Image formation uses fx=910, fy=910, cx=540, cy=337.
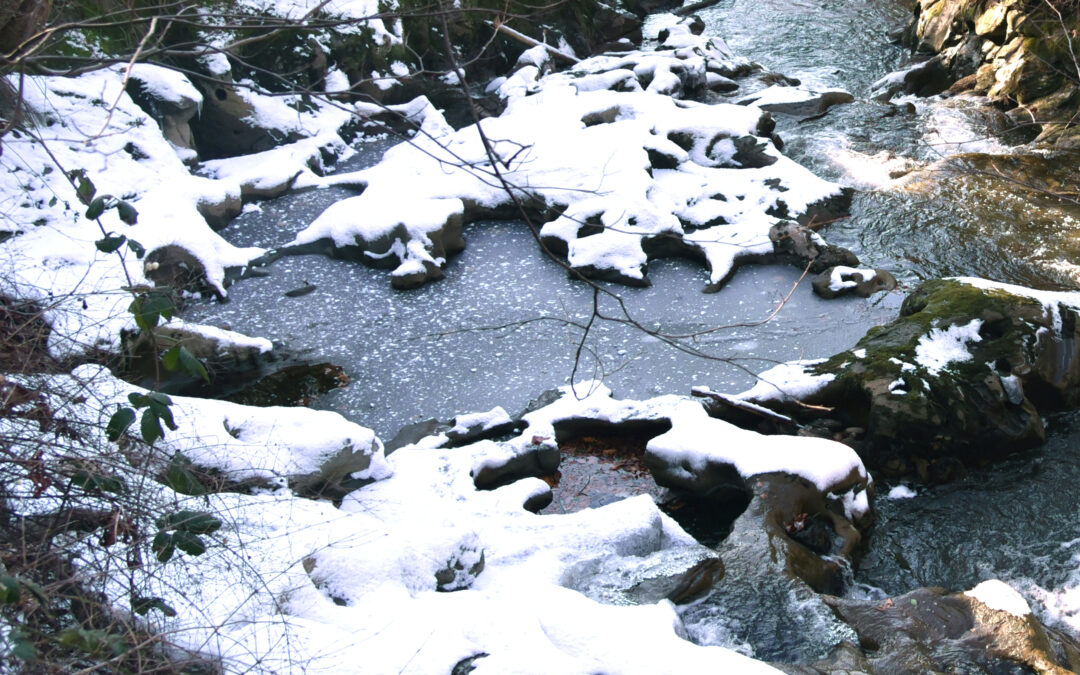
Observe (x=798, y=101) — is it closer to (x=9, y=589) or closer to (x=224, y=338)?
(x=224, y=338)

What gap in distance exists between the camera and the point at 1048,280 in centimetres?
737

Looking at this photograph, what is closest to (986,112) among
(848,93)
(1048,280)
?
(848,93)

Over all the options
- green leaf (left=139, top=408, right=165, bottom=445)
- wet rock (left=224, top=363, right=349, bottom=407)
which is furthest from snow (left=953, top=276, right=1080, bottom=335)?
green leaf (left=139, top=408, right=165, bottom=445)

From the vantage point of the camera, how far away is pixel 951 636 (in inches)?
155

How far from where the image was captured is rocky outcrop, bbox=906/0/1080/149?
988cm

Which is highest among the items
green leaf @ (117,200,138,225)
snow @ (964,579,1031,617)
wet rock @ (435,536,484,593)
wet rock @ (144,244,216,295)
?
green leaf @ (117,200,138,225)

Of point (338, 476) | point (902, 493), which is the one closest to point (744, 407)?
point (902, 493)

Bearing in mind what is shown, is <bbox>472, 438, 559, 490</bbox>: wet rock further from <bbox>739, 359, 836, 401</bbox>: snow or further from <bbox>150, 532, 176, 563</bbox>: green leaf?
<bbox>150, 532, 176, 563</bbox>: green leaf

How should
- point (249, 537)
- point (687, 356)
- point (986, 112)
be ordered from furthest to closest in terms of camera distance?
point (986, 112) < point (687, 356) < point (249, 537)

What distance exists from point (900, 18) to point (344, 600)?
13797mm

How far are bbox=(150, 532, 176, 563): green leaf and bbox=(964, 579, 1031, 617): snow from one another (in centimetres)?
345

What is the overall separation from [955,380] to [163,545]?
4.95m

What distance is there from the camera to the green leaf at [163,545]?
236cm

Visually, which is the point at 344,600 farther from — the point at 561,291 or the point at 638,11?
the point at 638,11
